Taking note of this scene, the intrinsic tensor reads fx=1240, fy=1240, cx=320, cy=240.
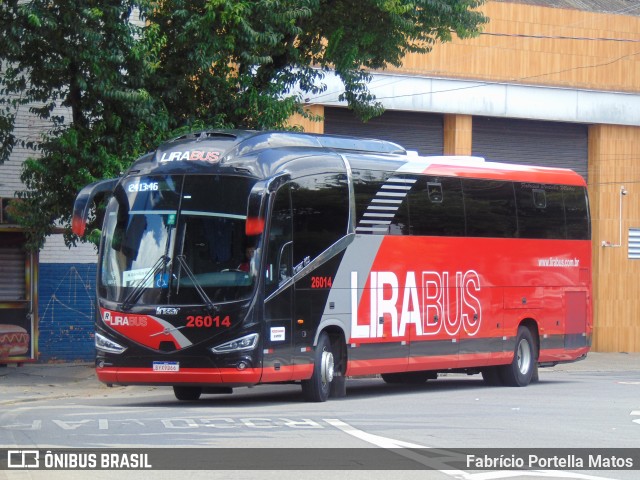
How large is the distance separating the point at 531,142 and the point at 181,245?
21544 millimetres

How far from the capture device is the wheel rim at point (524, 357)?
2350 centimetres

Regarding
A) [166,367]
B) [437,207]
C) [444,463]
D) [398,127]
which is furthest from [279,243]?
[398,127]

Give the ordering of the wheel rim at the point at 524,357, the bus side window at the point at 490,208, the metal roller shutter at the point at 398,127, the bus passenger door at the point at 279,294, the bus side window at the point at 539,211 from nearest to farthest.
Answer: the bus passenger door at the point at 279,294
the bus side window at the point at 490,208
the bus side window at the point at 539,211
the wheel rim at the point at 524,357
the metal roller shutter at the point at 398,127

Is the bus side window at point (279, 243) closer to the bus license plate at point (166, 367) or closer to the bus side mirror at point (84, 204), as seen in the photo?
the bus license plate at point (166, 367)

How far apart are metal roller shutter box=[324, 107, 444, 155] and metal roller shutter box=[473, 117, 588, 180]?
130 cm

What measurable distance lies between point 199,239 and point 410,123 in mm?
18688

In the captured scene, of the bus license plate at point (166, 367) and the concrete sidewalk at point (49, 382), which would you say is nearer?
the bus license plate at point (166, 367)

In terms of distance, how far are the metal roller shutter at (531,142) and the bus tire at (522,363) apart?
12819mm

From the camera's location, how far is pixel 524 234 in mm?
23109

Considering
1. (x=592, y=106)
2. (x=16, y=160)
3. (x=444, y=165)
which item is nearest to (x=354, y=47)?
(x=444, y=165)

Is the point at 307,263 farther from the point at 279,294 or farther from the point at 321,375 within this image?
the point at 321,375

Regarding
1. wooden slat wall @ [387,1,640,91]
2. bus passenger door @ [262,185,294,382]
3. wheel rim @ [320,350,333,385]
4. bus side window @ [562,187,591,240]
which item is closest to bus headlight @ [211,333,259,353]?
bus passenger door @ [262,185,294,382]

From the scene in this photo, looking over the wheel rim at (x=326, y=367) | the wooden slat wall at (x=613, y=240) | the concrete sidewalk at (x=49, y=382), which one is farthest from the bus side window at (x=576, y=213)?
the wooden slat wall at (x=613, y=240)

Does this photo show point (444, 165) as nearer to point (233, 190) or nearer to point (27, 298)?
point (233, 190)
